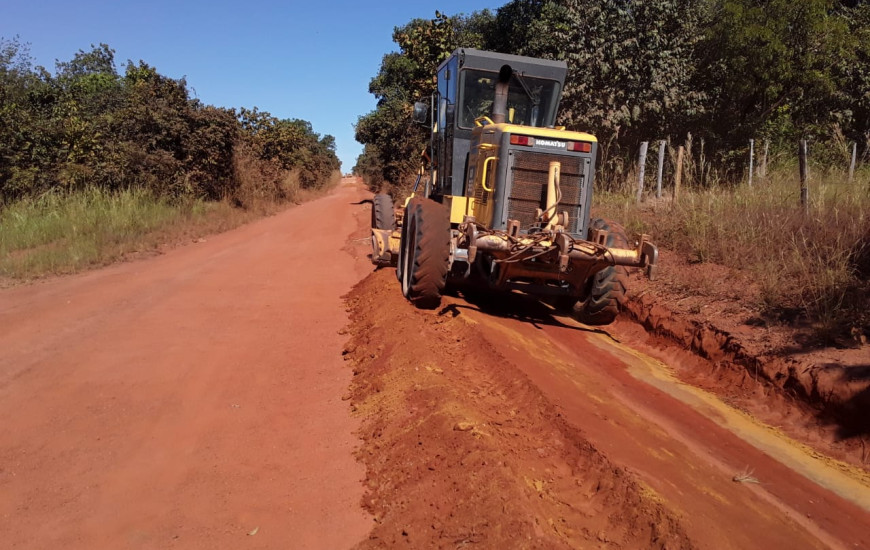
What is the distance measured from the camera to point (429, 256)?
6.41 meters

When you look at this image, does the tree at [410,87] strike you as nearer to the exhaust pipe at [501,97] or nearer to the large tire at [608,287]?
the exhaust pipe at [501,97]

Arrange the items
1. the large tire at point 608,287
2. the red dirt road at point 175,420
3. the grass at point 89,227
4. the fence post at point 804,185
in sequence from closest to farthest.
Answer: the red dirt road at point 175,420, the large tire at point 608,287, the fence post at point 804,185, the grass at point 89,227

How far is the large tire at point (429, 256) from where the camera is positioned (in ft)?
21.1

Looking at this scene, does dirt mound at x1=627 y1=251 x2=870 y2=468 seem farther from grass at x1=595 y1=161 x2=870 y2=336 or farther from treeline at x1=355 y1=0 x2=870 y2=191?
treeline at x1=355 y1=0 x2=870 y2=191

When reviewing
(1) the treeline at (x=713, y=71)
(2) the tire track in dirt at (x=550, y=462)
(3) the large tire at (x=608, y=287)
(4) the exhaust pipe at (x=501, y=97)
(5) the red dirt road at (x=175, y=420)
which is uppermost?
(1) the treeline at (x=713, y=71)

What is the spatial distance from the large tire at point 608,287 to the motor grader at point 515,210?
0.04 ft

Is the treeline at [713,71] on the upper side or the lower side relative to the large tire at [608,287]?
upper

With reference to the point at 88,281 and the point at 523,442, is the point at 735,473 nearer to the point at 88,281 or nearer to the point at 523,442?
the point at 523,442

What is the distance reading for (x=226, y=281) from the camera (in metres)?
8.92

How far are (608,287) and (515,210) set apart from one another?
144 centimetres

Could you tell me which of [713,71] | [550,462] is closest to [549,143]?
[550,462]

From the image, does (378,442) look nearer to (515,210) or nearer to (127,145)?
(515,210)

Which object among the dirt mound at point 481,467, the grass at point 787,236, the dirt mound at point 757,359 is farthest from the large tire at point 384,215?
the dirt mound at point 481,467

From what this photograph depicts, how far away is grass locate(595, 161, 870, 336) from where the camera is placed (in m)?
6.09
